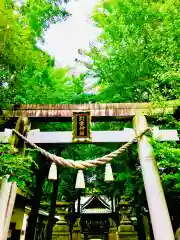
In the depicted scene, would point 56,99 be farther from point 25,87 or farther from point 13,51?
point 13,51

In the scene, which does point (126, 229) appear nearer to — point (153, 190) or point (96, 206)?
point (153, 190)

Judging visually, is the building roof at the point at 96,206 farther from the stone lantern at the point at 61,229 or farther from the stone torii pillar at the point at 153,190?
the stone torii pillar at the point at 153,190

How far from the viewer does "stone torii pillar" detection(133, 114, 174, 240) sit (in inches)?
211

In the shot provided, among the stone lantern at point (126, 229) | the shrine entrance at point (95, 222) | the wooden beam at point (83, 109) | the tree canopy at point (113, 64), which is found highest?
the tree canopy at point (113, 64)

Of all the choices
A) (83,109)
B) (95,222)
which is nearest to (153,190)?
(83,109)

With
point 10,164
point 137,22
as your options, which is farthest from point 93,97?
point 10,164

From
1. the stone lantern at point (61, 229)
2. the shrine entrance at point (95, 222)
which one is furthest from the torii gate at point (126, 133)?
the shrine entrance at point (95, 222)

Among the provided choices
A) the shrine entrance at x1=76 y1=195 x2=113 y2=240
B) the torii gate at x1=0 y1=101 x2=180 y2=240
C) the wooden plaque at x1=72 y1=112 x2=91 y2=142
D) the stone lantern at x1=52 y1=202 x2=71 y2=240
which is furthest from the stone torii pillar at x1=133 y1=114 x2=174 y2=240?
the shrine entrance at x1=76 y1=195 x2=113 y2=240

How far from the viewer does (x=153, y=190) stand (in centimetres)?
581

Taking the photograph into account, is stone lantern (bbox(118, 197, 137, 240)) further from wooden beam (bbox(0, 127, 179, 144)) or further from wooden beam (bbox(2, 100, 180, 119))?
wooden beam (bbox(2, 100, 180, 119))

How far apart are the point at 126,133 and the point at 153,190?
6.30ft

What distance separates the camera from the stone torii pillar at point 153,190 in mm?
5352

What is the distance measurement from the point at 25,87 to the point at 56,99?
1534mm

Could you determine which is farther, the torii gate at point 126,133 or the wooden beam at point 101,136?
the wooden beam at point 101,136
